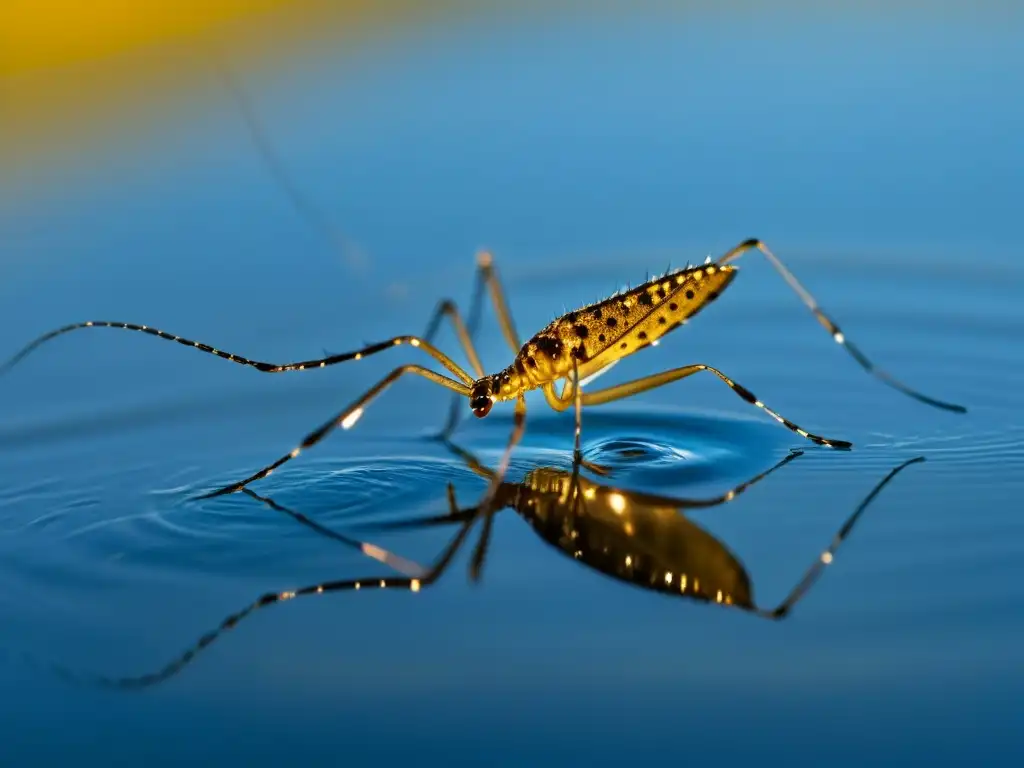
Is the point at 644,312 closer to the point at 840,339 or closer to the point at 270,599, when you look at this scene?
the point at 840,339

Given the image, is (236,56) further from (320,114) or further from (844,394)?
(844,394)

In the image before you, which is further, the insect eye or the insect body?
the insect eye

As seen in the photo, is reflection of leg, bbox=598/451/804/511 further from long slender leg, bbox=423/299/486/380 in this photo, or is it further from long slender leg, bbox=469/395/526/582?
long slender leg, bbox=423/299/486/380

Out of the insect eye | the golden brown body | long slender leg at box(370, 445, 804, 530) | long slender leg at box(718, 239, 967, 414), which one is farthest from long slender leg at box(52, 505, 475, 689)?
long slender leg at box(718, 239, 967, 414)

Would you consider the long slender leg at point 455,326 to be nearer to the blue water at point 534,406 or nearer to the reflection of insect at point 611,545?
the blue water at point 534,406

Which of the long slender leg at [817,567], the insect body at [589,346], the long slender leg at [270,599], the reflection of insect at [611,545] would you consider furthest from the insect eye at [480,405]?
the long slender leg at [817,567]

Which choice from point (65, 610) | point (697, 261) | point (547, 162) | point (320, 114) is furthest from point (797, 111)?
point (65, 610)

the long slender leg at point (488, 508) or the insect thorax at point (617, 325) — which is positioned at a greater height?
the insect thorax at point (617, 325)
